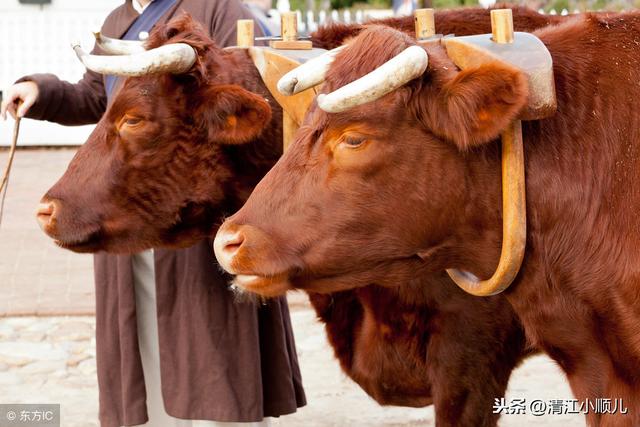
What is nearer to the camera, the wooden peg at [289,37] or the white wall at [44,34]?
the wooden peg at [289,37]

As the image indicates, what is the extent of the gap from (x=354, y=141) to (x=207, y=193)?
0.94m

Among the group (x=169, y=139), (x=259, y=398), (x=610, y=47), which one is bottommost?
A: (x=259, y=398)

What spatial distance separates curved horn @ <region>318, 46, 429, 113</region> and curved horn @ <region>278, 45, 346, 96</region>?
0.94 ft

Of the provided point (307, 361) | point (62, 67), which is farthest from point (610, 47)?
point (62, 67)

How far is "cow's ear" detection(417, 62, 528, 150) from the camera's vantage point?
8.47ft

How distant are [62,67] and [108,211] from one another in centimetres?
1019

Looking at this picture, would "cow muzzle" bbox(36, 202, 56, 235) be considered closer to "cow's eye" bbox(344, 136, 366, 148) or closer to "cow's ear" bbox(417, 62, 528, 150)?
"cow's eye" bbox(344, 136, 366, 148)

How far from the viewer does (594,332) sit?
111 inches

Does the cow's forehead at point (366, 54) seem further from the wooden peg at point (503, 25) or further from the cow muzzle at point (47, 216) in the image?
the cow muzzle at point (47, 216)

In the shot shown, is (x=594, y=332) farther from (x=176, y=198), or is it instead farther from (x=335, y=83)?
(x=176, y=198)

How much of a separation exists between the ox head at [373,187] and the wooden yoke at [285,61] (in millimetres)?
572

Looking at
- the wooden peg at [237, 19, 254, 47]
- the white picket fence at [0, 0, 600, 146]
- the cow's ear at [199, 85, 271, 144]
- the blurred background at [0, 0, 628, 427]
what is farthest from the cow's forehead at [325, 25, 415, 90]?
the white picket fence at [0, 0, 600, 146]

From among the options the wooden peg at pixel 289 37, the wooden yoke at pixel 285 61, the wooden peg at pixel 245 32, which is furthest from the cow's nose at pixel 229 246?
the wooden peg at pixel 245 32

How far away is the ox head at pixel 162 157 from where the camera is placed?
11.3ft
